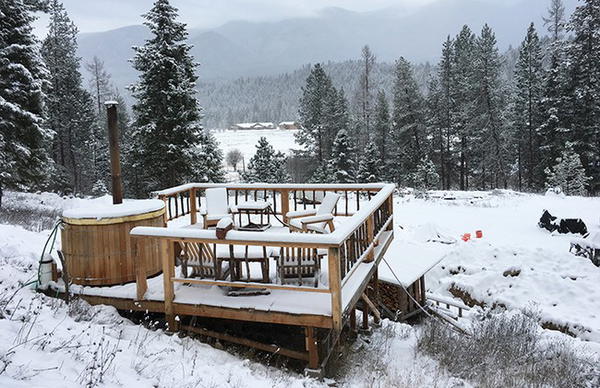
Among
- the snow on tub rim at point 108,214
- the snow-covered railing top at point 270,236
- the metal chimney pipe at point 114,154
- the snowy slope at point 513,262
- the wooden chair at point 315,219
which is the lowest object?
the snowy slope at point 513,262

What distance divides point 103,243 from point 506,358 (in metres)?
5.28

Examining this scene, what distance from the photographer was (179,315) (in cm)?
547

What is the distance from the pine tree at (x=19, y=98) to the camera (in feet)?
46.2

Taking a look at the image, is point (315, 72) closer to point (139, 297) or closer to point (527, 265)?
point (527, 265)

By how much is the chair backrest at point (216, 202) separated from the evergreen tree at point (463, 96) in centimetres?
2754

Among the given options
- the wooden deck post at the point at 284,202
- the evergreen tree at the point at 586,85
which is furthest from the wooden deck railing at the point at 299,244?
the evergreen tree at the point at 586,85

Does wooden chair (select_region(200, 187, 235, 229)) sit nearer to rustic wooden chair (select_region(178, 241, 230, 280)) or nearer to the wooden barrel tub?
the wooden barrel tub

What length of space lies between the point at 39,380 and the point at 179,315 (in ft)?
7.83

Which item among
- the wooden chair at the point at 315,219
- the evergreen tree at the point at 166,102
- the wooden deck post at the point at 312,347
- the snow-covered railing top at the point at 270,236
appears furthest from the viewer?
the evergreen tree at the point at 166,102

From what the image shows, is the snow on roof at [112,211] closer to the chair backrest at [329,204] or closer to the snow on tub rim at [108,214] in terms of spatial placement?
the snow on tub rim at [108,214]

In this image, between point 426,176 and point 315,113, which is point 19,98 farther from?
point 315,113

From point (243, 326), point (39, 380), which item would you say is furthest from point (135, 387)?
point (243, 326)

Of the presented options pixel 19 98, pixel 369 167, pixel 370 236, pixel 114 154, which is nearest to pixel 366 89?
pixel 369 167

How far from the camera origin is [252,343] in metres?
5.29
